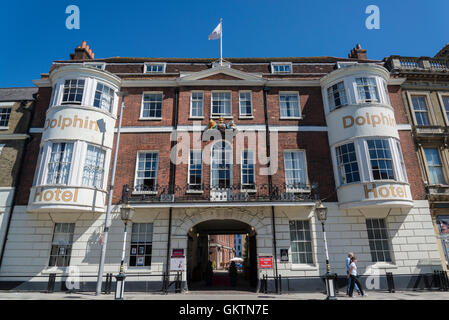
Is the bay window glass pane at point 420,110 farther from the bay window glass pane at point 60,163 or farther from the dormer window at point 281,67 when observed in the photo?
the bay window glass pane at point 60,163

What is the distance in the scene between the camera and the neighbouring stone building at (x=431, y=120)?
1509 centimetres

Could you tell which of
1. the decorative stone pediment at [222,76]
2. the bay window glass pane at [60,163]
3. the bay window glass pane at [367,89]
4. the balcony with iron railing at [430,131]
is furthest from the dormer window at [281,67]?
the bay window glass pane at [60,163]

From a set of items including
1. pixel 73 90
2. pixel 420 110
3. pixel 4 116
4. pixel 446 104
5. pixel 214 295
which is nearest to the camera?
pixel 214 295

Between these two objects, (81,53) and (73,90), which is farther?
(81,53)

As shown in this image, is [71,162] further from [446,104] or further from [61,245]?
[446,104]

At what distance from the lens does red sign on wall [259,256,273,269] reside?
13617mm

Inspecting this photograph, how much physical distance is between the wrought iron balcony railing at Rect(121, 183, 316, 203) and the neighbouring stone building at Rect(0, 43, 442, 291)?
65mm

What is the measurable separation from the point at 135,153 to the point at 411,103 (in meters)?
17.8

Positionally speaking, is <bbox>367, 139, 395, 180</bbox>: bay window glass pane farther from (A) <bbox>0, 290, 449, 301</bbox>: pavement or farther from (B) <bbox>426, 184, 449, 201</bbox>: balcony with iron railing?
(A) <bbox>0, 290, 449, 301</bbox>: pavement

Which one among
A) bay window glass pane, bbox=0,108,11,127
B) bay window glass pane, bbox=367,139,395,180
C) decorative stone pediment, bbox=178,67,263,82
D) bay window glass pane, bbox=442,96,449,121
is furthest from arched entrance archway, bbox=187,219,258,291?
bay window glass pane, bbox=442,96,449,121

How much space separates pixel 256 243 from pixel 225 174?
13.7 feet

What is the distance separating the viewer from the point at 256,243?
46.6 ft

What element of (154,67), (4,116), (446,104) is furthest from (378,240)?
(4,116)
